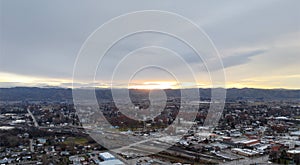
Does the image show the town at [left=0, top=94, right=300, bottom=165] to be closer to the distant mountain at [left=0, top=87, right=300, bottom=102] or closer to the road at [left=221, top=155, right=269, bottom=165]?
the road at [left=221, top=155, right=269, bottom=165]

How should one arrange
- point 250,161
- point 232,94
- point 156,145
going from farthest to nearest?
point 232,94 → point 156,145 → point 250,161

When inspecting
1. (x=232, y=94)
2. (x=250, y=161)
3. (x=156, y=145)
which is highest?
(x=232, y=94)

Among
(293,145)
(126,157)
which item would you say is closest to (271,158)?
(293,145)

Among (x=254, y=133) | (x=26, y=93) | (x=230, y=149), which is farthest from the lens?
(x=26, y=93)

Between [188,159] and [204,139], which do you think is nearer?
[188,159]

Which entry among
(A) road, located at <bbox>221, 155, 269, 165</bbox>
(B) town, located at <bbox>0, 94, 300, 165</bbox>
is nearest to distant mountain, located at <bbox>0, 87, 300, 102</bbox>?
(B) town, located at <bbox>0, 94, 300, 165</bbox>

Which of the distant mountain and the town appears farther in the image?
the distant mountain

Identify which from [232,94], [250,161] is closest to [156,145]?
[250,161]

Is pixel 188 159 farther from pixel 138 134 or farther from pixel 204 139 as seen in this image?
pixel 138 134

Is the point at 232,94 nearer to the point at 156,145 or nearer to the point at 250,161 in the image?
the point at 156,145

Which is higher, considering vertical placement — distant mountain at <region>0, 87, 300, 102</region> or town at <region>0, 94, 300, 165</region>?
distant mountain at <region>0, 87, 300, 102</region>

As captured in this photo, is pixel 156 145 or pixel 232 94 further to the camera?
pixel 232 94
